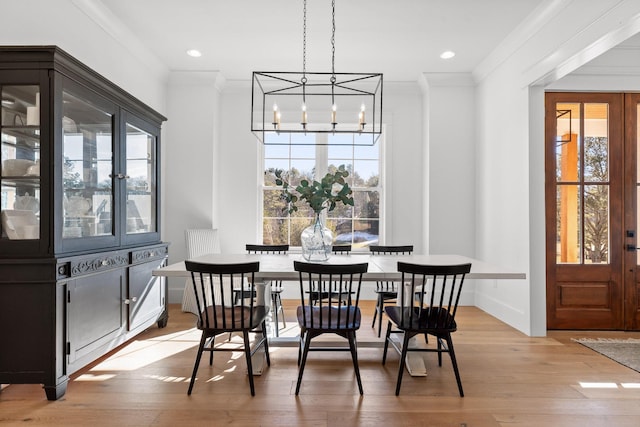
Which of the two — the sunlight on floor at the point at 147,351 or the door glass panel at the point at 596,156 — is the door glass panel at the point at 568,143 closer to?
the door glass panel at the point at 596,156

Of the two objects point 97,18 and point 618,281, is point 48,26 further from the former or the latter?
point 618,281

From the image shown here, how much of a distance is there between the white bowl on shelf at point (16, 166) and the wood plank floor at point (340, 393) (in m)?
1.37

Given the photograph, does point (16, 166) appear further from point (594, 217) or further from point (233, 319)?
point (594, 217)

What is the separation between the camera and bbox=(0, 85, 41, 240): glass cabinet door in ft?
7.47

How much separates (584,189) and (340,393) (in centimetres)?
318

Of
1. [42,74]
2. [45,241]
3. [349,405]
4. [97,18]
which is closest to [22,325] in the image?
[45,241]

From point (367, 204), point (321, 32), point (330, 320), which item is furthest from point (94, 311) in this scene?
point (367, 204)

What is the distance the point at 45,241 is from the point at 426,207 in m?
4.17

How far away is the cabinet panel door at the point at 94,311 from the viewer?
96.5 inches

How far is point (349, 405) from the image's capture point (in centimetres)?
229

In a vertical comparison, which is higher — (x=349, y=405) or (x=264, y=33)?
(x=264, y=33)

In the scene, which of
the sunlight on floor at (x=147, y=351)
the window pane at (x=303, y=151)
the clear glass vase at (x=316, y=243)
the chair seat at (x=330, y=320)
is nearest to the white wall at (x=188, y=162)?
the window pane at (x=303, y=151)

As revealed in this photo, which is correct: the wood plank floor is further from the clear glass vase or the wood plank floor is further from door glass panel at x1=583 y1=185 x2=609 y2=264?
door glass panel at x1=583 y1=185 x2=609 y2=264

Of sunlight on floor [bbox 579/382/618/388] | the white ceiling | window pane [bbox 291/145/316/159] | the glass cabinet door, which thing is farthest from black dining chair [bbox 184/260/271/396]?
window pane [bbox 291/145/316/159]
